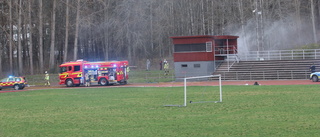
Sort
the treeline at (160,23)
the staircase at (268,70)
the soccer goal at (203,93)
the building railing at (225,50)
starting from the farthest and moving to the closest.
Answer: the treeline at (160,23) → the building railing at (225,50) → the staircase at (268,70) → the soccer goal at (203,93)

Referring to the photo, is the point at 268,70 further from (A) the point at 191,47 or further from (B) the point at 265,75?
(A) the point at 191,47

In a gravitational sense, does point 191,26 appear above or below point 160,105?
above

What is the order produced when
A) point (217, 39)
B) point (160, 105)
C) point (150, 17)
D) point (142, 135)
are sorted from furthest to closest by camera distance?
point (150, 17) < point (217, 39) < point (160, 105) < point (142, 135)

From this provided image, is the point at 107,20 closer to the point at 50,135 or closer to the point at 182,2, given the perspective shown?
the point at 182,2

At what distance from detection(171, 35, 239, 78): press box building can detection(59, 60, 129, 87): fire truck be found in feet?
20.7

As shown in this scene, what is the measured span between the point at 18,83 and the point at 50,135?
3722cm

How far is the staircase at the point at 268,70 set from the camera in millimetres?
49391

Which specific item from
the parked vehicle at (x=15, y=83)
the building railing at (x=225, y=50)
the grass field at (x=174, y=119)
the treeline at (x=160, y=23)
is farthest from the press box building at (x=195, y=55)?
Result: the grass field at (x=174, y=119)

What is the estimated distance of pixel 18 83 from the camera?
5241 centimetres

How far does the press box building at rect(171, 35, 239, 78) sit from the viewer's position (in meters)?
54.7

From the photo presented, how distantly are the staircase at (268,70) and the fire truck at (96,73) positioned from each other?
423 inches

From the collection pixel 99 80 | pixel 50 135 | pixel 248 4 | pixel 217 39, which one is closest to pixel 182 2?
pixel 248 4

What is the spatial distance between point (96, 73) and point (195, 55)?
1136cm

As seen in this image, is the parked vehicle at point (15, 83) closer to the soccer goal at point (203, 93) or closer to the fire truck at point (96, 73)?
the fire truck at point (96, 73)
